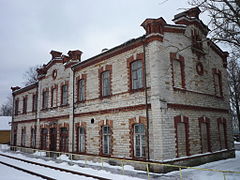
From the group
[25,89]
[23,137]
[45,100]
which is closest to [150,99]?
[45,100]

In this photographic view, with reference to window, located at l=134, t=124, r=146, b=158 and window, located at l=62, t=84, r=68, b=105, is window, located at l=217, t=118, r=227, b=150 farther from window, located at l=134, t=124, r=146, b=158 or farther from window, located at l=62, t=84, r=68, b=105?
window, located at l=62, t=84, r=68, b=105

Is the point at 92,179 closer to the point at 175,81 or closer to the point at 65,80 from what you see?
the point at 175,81

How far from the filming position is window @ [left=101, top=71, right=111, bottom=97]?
16.0 metres

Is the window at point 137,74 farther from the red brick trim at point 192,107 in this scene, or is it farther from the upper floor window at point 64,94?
the upper floor window at point 64,94

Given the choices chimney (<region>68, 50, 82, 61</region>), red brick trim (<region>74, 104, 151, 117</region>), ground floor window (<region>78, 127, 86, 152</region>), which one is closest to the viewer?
red brick trim (<region>74, 104, 151, 117</region>)

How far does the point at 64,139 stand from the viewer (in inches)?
766

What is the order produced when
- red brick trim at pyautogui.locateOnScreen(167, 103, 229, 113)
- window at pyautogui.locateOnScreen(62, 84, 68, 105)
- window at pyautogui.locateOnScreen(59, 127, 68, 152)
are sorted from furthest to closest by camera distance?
window at pyautogui.locateOnScreen(62, 84, 68, 105) < window at pyautogui.locateOnScreen(59, 127, 68, 152) < red brick trim at pyautogui.locateOnScreen(167, 103, 229, 113)

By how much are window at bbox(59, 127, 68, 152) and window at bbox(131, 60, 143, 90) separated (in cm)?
886

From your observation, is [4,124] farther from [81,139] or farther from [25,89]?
[81,139]

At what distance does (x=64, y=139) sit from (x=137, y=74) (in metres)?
9.88

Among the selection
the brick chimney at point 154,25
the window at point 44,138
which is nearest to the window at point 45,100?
the window at point 44,138

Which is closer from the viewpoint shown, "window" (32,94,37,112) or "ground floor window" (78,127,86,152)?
"ground floor window" (78,127,86,152)

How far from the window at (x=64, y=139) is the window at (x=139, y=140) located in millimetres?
8325

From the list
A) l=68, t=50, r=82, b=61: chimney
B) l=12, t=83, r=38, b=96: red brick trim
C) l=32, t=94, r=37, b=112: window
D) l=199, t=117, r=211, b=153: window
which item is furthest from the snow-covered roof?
l=199, t=117, r=211, b=153: window
